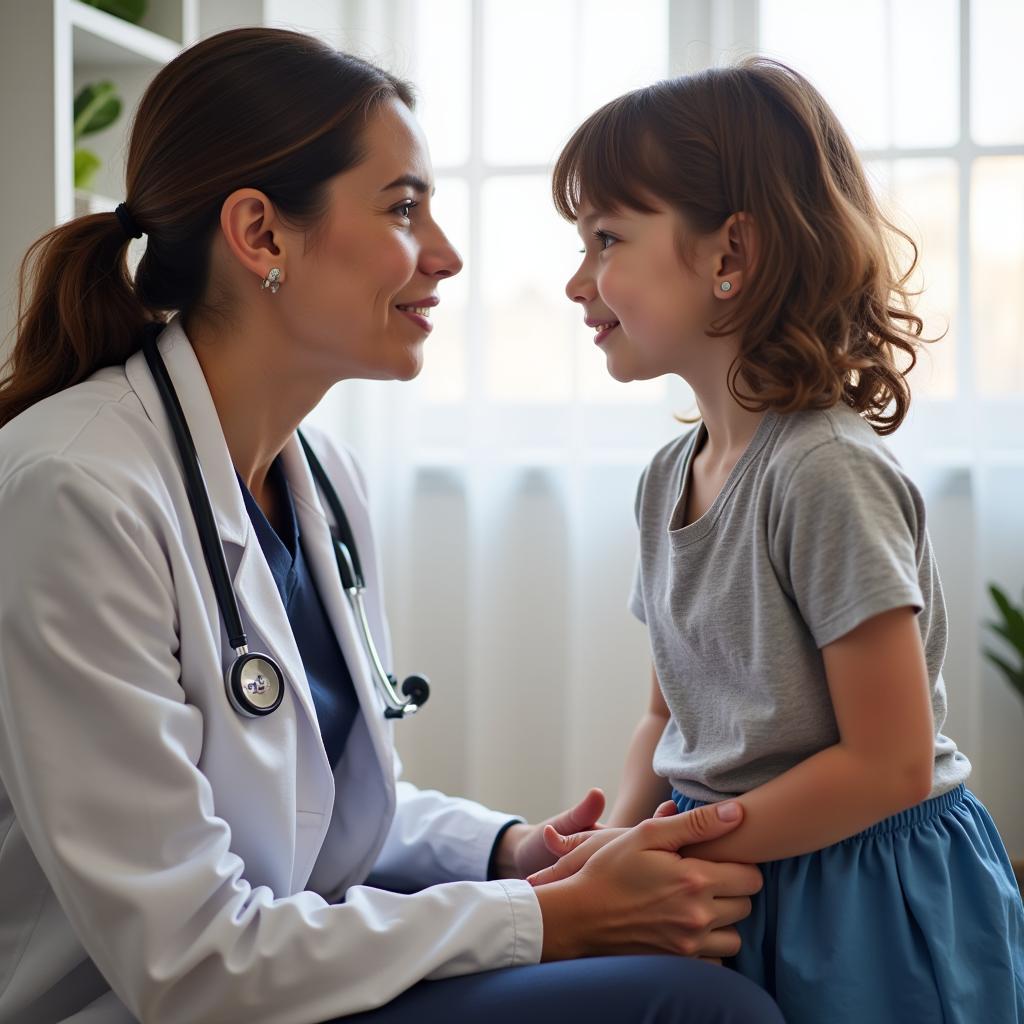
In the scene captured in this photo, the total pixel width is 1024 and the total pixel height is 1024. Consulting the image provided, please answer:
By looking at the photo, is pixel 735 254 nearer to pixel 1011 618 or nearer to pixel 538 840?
pixel 538 840

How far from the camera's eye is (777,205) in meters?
1.18

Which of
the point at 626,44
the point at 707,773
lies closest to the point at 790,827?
the point at 707,773

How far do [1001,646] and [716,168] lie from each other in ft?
5.37

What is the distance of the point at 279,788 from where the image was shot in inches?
42.7

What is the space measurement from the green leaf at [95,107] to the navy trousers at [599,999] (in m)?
1.83

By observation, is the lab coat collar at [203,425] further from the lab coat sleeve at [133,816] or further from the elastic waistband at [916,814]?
the elastic waistband at [916,814]

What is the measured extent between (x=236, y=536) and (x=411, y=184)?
1.58 feet

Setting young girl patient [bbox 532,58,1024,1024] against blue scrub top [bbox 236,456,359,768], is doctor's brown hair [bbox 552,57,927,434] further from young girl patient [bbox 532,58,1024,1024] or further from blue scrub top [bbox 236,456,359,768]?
blue scrub top [bbox 236,456,359,768]

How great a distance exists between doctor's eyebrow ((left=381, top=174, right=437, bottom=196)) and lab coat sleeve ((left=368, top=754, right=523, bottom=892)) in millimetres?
685

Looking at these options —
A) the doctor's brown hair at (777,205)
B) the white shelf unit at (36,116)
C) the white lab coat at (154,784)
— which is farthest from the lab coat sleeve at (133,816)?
the white shelf unit at (36,116)

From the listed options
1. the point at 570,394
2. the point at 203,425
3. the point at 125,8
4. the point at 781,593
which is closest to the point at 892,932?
the point at 781,593

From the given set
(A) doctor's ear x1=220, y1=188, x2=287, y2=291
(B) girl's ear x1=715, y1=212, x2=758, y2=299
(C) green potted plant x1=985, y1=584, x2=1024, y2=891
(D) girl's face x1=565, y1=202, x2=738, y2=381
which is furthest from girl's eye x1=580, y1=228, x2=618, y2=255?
(C) green potted plant x1=985, y1=584, x2=1024, y2=891

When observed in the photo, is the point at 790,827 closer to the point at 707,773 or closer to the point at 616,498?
the point at 707,773

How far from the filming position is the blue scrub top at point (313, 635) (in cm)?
130
